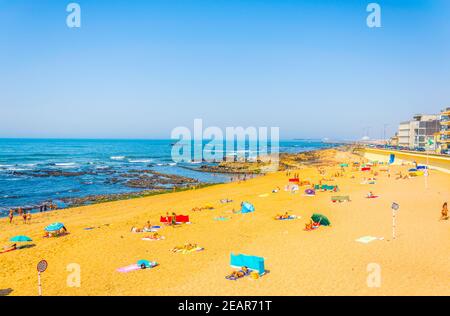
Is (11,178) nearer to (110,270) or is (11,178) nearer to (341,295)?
(110,270)

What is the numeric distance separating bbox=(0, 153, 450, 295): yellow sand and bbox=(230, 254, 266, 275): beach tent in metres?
0.29

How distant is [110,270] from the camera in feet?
42.4

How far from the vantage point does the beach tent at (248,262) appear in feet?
38.5

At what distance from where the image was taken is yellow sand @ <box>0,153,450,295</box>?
10969mm

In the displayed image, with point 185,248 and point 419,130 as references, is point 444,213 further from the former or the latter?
point 419,130

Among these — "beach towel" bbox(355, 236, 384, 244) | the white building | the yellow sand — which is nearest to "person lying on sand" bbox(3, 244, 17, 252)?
the yellow sand

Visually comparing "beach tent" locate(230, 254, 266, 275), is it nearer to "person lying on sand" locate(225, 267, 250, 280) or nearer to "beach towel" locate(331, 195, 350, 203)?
"person lying on sand" locate(225, 267, 250, 280)

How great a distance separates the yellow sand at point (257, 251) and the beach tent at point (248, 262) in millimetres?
288

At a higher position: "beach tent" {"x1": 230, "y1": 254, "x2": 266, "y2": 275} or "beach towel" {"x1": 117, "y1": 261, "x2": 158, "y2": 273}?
"beach tent" {"x1": 230, "y1": 254, "x2": 266, "y2": 275}

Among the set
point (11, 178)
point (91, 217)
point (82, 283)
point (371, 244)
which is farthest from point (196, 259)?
point (11, 178)

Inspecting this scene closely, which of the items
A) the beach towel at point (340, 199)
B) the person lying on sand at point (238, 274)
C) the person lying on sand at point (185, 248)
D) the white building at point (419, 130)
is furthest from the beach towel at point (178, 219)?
the white building at point (419, 130)

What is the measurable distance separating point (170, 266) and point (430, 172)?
35.1 m

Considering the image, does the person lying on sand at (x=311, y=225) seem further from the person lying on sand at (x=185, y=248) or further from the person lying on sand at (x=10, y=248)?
the person lying on sand at (x=10, y=248)

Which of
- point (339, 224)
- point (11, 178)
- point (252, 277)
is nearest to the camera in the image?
point (252, 277)
